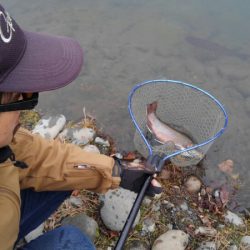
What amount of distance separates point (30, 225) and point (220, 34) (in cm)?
385

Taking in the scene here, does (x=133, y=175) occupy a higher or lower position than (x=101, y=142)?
higher

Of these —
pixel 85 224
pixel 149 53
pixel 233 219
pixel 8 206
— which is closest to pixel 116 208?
pixel 85 224

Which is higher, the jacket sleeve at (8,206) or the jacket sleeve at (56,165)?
the jacket sleeve at (8,206)

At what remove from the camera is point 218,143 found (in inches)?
153

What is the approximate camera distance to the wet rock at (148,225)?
3.00m

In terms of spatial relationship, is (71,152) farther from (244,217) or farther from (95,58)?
(95,58)

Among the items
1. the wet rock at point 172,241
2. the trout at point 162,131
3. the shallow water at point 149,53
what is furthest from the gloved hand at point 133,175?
the shallow water at point 149,53

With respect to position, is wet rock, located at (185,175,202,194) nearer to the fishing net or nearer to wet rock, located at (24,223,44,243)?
the fishing net

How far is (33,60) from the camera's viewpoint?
1.61m

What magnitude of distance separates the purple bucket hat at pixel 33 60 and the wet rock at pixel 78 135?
1824mm

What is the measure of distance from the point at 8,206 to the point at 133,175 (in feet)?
2.89

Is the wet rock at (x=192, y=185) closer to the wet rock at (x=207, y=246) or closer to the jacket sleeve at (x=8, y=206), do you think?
the wet rock at (x=207, y=246)

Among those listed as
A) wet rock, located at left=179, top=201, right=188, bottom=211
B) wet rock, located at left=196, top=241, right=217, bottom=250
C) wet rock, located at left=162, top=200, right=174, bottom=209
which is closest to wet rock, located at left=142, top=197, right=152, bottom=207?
wet rock, located at left=162, top=200, right=174, bottom=209

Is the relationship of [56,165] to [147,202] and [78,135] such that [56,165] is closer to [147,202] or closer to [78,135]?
[147,202]
